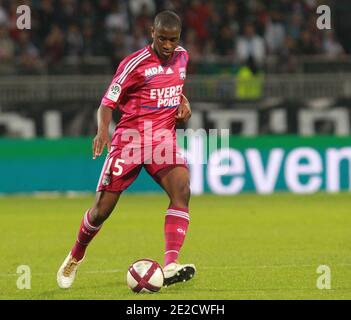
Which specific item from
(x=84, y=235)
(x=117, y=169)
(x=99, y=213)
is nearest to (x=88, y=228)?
(x=84, y=235)

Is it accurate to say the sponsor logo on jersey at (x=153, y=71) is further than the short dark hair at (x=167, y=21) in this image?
Yes

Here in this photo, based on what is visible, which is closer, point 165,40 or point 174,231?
point 165,40

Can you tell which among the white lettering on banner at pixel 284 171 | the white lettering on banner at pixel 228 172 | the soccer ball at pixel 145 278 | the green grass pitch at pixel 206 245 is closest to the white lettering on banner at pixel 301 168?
the white lettering on banner at pixel 284 171

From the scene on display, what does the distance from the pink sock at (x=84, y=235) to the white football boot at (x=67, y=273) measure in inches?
2.5

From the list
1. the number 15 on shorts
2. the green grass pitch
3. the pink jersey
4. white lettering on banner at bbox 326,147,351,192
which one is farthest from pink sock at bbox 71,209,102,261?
white lettering on banner at bbox 326,147,351,192

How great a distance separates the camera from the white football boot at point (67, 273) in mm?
9742

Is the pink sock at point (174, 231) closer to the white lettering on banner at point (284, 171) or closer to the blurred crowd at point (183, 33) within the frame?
the white lettering on banner at point (284, 171)

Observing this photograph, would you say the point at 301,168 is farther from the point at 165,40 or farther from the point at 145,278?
the point at 145,278

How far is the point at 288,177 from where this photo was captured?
2003 centimetres

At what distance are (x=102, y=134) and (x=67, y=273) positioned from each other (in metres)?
1.32

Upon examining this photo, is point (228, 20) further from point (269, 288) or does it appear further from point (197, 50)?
point (269, 288)

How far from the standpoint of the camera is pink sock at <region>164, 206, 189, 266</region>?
976 cm

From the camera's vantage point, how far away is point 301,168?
20.1 meters
